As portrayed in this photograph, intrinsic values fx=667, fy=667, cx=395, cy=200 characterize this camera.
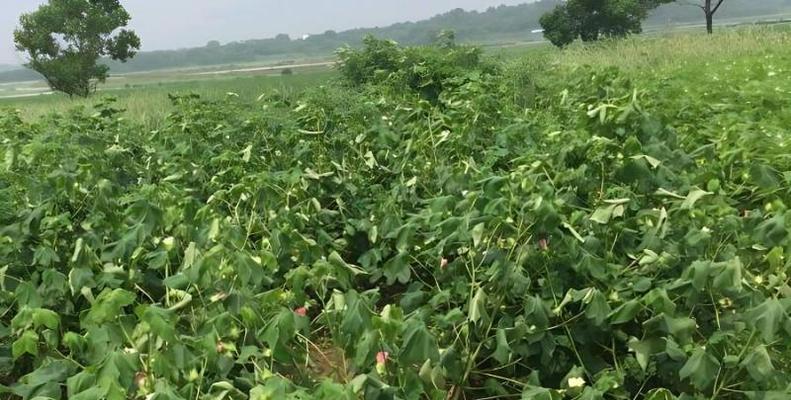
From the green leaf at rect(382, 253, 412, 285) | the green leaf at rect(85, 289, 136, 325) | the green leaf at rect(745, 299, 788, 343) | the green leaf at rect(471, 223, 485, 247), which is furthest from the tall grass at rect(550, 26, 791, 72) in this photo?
the green leaf at rect(85, 289, 136, 325)

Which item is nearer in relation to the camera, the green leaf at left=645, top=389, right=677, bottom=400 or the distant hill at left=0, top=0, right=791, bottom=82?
the green leaf at left=645, top=389, right=677, bottom=400

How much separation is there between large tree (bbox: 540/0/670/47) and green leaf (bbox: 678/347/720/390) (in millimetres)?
25768

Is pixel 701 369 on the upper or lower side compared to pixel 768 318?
lower

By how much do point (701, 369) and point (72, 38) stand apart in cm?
1817

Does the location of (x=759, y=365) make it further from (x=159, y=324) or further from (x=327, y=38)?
(x=327, y=38)

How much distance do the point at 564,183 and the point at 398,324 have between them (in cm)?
99

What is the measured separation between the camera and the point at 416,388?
66.8 inches

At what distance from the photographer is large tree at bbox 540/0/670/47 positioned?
26406 millimetres

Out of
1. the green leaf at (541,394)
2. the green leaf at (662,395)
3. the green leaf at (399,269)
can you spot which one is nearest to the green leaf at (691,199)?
the green leaf at (662,395)

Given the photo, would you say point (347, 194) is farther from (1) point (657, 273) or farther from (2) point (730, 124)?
(2) point (730, 124)

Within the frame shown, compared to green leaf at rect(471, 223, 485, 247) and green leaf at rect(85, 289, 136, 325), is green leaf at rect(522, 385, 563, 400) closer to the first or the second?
green leaf at rect(471, 223, 485, 247)

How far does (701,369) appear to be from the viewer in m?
1.67

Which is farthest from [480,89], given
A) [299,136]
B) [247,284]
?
[247,284]

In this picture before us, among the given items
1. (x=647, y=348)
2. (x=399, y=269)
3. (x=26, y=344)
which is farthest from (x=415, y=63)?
(x=26, y=344)
